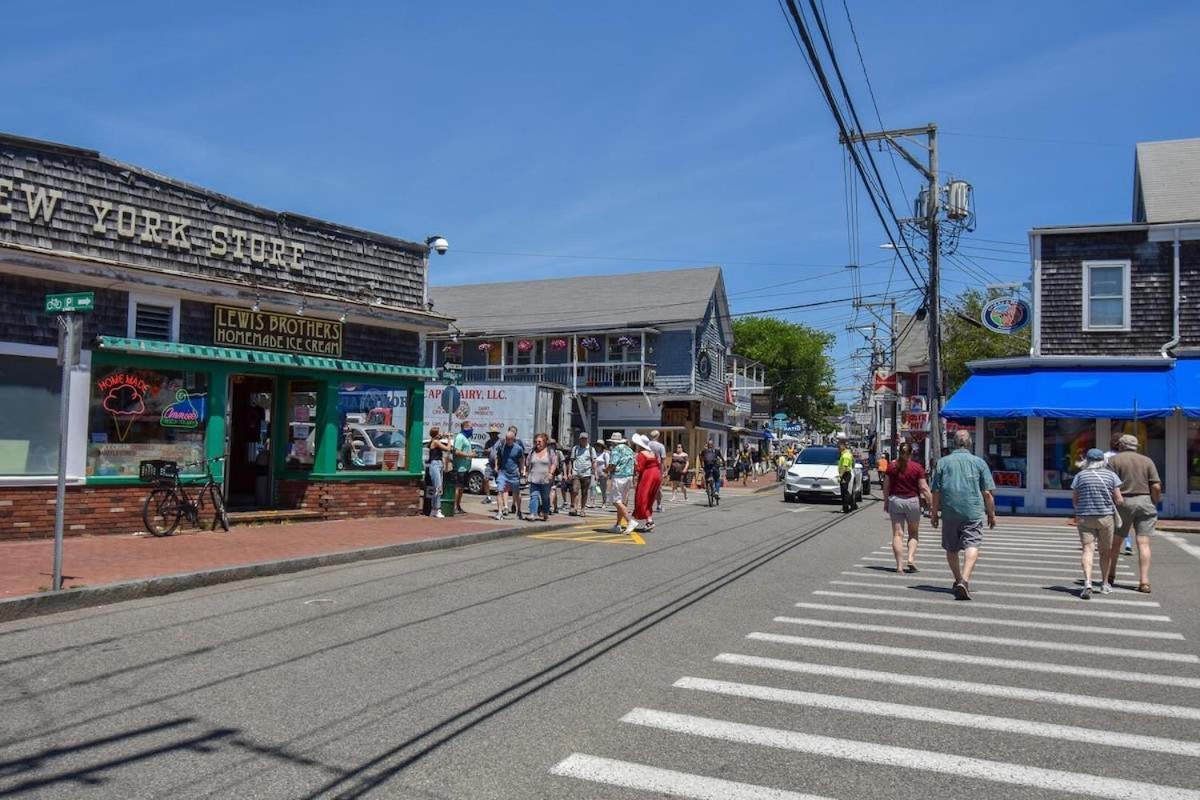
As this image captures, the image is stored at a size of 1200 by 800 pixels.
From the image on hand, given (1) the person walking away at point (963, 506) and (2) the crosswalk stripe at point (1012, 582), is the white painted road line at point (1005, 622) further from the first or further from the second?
(2) the crosswalk stripe at point (1012, 582)

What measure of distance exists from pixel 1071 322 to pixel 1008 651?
17874 mm

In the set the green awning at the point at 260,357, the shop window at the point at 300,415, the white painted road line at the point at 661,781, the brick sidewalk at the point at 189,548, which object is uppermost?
the green awning at the point at 260,357

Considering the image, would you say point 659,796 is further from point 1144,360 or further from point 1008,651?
point 1144,360

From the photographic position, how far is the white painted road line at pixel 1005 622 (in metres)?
8.23

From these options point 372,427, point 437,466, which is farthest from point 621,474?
point 372,427

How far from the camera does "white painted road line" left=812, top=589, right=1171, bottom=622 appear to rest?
9.12 meters

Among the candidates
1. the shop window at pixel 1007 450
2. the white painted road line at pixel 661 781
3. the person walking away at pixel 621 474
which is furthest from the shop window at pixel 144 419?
the shop window at pixel 1007 450

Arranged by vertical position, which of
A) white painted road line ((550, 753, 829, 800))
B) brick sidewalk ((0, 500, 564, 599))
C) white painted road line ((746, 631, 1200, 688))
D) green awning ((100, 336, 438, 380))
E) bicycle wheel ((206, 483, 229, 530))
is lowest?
white painted road line ((550, 753, 829, 800))

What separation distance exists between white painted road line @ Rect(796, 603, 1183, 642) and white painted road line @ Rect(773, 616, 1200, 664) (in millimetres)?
585

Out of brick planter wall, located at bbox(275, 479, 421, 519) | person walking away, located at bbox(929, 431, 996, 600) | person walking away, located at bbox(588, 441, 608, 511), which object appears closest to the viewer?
person walking away, located at bbox(929, 431, 996, 600)

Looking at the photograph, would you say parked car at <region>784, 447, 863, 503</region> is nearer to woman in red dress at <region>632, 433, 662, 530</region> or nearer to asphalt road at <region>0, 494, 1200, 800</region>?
woman in red dress at <region>632, 433, 662, 530</region>

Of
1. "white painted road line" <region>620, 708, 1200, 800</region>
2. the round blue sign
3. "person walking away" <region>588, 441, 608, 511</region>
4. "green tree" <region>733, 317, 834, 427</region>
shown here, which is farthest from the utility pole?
"green tree" <region>733, 317, 834, 427</region>

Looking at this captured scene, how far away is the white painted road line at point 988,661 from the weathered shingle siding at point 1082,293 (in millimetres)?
17949

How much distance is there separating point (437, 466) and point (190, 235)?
5689 mm
